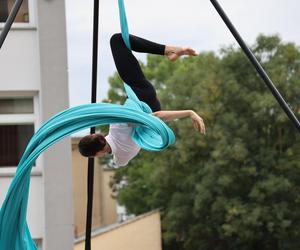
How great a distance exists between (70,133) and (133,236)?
2495 centimetres

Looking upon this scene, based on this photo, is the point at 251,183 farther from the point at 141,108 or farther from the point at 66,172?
the point at 141,108

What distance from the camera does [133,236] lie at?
34438mm

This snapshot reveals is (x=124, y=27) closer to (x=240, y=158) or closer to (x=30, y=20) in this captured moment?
(x=30, y=20)

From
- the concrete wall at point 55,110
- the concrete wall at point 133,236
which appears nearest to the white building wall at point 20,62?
the concrete wall at point 55,110

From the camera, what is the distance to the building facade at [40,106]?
66.3ft

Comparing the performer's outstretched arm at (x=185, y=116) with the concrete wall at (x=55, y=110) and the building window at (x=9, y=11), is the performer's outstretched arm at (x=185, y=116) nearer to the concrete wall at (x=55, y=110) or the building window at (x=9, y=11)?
the concrete wall at (x=55, y=110)

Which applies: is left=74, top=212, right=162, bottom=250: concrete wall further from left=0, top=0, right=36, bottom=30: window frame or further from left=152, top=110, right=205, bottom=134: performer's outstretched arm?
left=152, top=110, right=205, bottom=134: performer's outstretched arm

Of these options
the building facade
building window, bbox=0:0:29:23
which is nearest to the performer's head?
the building facade

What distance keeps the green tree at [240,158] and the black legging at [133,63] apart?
26.2 m

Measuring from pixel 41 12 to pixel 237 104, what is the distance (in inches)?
724

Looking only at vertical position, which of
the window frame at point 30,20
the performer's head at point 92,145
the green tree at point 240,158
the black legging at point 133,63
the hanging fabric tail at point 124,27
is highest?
the green tree at point 240,158

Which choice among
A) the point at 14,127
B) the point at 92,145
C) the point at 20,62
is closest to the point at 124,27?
the point at 92,145

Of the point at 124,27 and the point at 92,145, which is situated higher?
the point at 124,27

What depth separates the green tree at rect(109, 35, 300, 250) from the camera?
1441 inches
